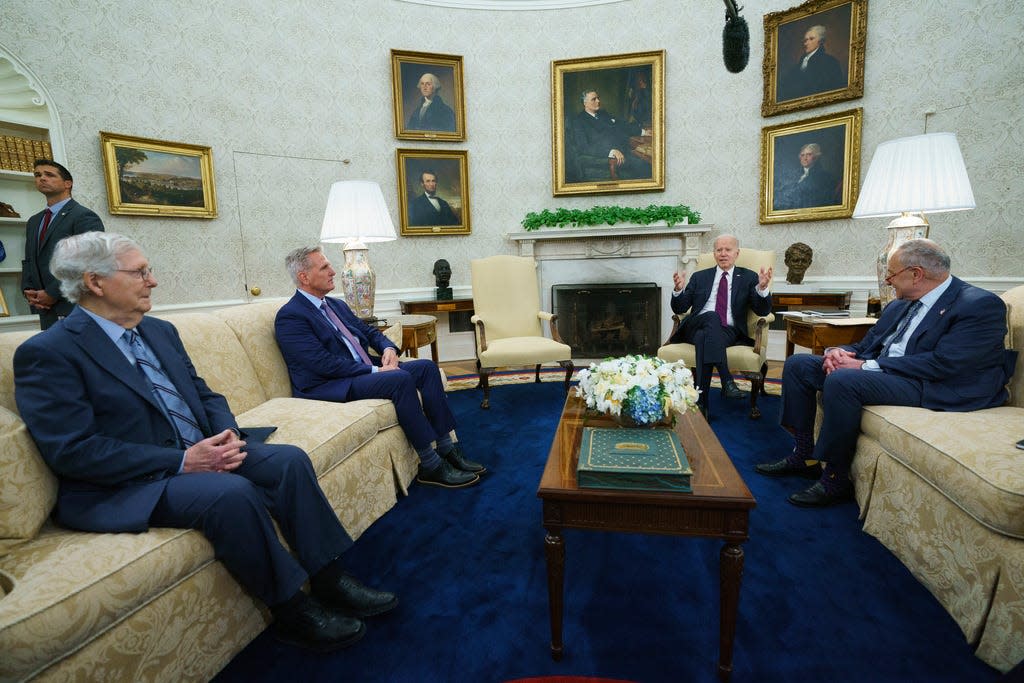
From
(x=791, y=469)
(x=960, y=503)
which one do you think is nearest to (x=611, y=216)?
(x=791, y=469)

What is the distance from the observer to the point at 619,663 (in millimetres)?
1507

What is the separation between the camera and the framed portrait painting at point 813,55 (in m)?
4.69

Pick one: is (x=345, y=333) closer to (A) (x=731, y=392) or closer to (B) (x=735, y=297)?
(B) (x=735, y=297)

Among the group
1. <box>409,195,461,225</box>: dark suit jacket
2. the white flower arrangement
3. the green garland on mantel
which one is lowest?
the white flower arrangement

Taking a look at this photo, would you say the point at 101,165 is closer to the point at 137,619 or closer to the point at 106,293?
the point at 106,293

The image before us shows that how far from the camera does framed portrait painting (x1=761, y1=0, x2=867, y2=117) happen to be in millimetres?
4691

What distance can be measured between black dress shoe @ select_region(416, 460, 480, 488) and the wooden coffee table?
119cm

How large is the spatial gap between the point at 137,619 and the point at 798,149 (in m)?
6.16

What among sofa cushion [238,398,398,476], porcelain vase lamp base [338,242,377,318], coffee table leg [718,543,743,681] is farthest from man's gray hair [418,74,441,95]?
coffee table leg [718,543,743,681]

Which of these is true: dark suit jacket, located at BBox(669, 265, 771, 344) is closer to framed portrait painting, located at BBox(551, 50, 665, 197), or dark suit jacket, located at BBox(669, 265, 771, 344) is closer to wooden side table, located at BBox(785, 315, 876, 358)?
wooden side table, located at BBox(785, 315, 876, 358)

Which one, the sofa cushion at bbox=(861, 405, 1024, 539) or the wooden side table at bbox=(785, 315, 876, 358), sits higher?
the wooden side table at bbox=(785, 315, 876, 358)

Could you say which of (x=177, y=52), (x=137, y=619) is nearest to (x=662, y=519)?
(x=137, y=619)

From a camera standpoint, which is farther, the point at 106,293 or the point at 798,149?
the point at 798,149

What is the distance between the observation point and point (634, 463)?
4.99 feet
